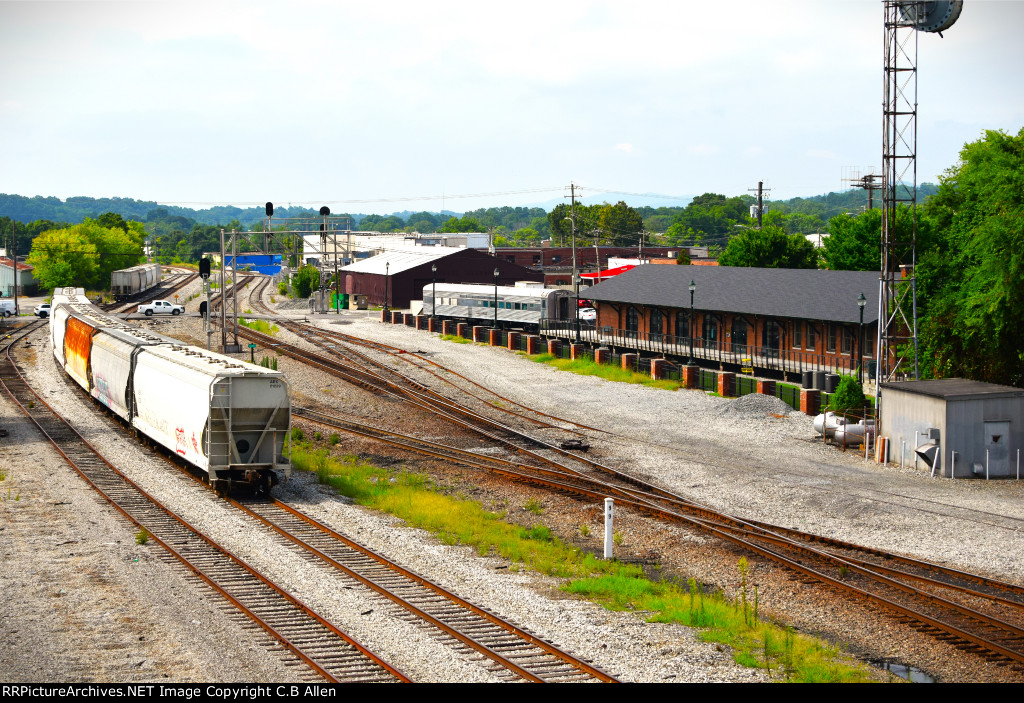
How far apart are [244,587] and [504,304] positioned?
5370 cm

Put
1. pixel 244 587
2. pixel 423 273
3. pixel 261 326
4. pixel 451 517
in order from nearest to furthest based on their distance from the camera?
pixel 244 587 < pixel 451 517 < pixel 261 326 < pixel 423 273

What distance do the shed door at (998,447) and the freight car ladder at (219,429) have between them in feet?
69.9

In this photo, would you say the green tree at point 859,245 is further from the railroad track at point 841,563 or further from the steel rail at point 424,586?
the steel rail at point 424,586

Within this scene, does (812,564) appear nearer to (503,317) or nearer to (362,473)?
(362,473)

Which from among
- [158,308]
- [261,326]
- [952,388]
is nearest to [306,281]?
[158,308]

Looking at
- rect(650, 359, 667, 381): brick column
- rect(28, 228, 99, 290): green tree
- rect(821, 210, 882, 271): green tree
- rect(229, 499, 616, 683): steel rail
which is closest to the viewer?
rect(229, 499, 616, 683): steel rail

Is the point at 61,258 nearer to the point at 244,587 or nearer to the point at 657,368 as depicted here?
the point at 657,368

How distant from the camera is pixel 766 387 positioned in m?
40.7

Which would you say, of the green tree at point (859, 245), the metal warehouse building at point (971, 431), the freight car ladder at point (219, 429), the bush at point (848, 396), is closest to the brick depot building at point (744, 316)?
the bush at point (848, 396)

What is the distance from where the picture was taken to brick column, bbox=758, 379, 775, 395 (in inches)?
1599

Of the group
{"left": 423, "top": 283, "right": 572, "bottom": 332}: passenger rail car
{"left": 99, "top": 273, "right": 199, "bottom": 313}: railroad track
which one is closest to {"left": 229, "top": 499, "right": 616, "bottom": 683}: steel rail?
{"left": 423, "top": 283, "right": 572, "bottom": 332}: passenger rail car

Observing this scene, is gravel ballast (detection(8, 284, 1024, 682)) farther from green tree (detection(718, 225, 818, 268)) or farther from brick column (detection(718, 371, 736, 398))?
green tree (detection(718, 225, 818, 268))

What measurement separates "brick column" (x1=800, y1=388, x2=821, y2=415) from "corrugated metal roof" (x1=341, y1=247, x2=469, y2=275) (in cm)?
5492

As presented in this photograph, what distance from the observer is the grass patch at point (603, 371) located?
153 feet
